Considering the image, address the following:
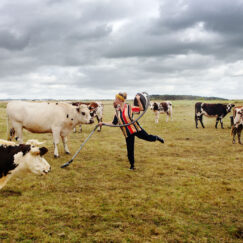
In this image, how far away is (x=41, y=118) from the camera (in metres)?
9.10

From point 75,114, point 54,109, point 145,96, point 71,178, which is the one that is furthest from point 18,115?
point 145,96

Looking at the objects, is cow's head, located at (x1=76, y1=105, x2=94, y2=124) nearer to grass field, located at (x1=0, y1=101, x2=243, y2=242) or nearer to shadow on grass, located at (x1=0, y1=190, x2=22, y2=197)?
grass field, located at (x1=0, y1=101, x2=243, y2=242)

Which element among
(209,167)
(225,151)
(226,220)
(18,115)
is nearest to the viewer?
(226,220)

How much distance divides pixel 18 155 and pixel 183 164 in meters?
6.11

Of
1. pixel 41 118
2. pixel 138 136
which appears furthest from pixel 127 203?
pixel 41 118

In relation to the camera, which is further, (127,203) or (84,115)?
(84,115)

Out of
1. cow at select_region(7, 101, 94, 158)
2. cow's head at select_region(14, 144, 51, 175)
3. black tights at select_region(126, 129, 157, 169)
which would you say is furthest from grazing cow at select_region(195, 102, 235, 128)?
cow's head at select_region(14, 144, 51, 175)

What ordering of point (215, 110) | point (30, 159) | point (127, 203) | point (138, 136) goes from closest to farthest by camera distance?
point (30, 159) < point (127, 203) < point (138, 136) < point (215, 110)

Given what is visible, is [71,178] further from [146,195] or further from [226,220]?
[226,220]

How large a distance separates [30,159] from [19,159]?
19cm

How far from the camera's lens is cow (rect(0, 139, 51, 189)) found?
4117 millimetres

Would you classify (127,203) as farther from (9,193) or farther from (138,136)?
(9,193)

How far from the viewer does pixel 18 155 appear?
13.7 feet

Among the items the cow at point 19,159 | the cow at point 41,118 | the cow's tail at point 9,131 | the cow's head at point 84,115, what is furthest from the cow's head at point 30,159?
the cow's tail at point 9,131
